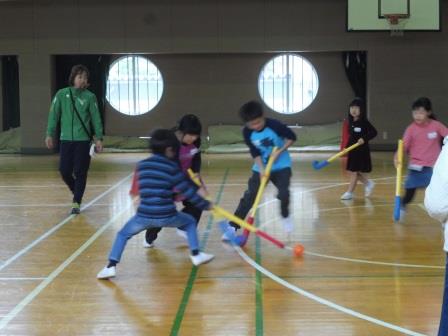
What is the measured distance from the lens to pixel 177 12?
16.1 meters

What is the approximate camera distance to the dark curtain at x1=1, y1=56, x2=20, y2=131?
56.7 ft

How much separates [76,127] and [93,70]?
959 cm

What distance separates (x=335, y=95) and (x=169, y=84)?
157 inches

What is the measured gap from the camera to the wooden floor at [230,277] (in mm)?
4168

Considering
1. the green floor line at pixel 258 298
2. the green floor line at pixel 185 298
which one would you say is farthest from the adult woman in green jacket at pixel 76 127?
the green floor line at pixel 258 298

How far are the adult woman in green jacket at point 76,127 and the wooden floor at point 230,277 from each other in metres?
0.59

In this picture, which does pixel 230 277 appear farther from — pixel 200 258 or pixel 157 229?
pixel 157 229

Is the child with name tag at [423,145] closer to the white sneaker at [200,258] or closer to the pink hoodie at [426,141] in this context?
the pink hoodie at [426,141]

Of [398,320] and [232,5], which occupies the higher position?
[232,5]

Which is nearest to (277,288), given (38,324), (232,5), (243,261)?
(243,261)

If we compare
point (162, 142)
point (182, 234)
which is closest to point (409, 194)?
point (182, 234)

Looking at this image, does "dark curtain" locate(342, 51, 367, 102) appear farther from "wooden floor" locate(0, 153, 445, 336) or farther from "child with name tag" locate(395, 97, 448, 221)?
"child with name tag" locate(395, 97, 448, 221)

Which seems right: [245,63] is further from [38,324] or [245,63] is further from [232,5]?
[38,324]

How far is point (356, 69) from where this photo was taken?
1641 cm
